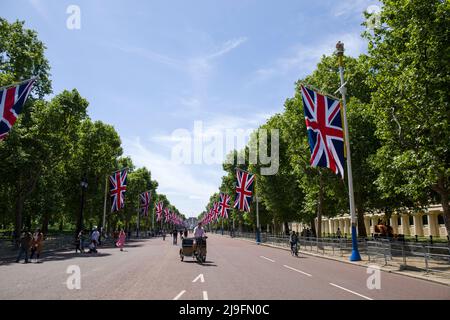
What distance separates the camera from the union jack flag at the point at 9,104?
1623cm

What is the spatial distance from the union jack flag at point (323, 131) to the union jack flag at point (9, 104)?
14361 mm

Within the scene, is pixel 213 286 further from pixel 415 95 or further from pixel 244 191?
pixel 244 191

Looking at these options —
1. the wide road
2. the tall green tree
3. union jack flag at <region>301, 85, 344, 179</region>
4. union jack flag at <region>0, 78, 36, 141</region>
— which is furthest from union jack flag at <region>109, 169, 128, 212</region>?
the tall green tree

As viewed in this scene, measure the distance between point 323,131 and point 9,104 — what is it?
A: 52.3 feet

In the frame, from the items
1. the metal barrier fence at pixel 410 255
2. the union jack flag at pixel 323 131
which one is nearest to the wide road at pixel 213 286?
the metal barrier fence at pixel 410 255

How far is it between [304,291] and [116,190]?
34515 mm

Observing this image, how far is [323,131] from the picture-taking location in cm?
1931

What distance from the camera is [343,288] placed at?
11250mm

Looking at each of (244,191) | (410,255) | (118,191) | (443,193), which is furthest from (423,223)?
(118,191)

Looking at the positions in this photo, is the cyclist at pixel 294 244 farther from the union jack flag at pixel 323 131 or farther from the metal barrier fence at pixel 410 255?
the union jack flag at pixel 323 131

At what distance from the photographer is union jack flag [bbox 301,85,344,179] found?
18.9 m

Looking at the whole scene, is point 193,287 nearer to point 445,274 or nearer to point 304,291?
point 304,291

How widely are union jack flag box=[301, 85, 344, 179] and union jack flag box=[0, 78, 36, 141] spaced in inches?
565

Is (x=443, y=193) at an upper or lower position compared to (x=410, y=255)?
upper
